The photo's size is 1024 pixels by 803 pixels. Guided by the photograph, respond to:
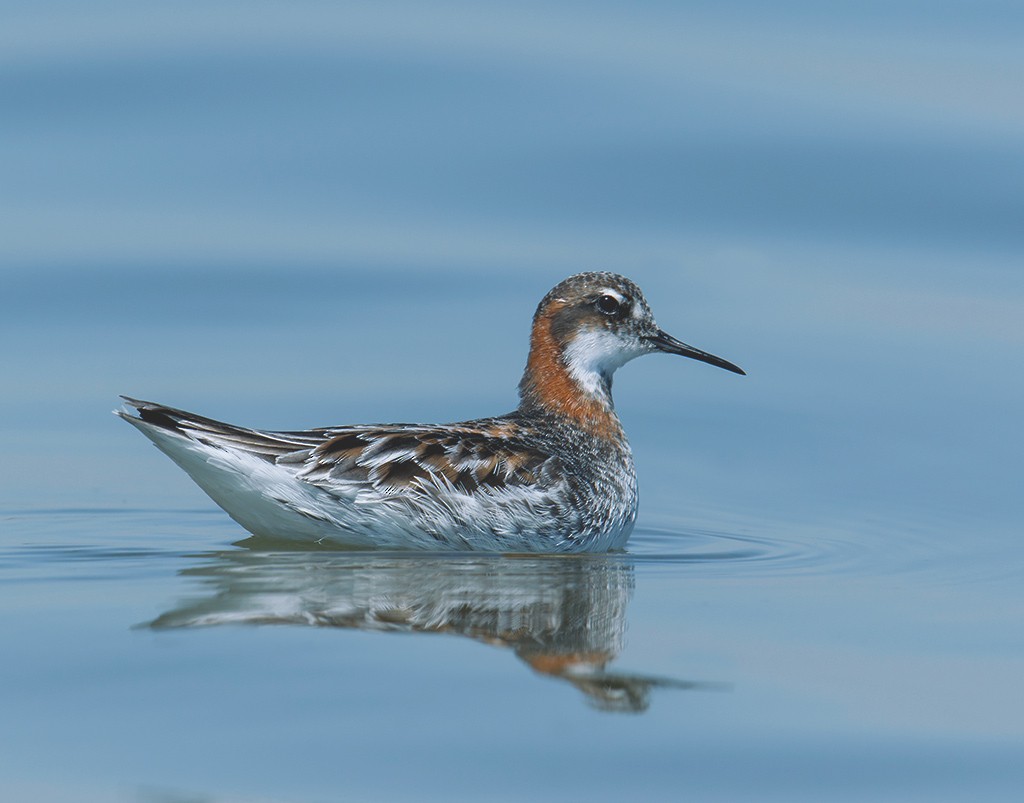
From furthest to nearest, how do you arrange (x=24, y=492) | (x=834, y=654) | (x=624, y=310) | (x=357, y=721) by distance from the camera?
(x=624, y=310) → (x=24, y=492) → (x=834, y=654) → (x=357, y=721)

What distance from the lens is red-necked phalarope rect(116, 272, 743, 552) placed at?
8.32 m

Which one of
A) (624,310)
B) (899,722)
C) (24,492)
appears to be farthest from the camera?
(624,310)

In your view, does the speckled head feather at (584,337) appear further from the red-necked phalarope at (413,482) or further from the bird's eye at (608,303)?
the red-necked phalarope at (413,482)

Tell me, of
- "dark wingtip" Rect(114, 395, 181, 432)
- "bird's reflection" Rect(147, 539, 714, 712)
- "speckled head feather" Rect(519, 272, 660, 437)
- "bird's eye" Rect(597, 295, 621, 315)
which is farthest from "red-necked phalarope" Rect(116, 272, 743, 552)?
"bird's eye" Rect(597, 295, 621, 315)

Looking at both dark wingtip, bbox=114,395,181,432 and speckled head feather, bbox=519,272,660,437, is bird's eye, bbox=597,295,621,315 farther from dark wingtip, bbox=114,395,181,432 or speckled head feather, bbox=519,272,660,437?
dark wingtip, bbox=114,395,181,432

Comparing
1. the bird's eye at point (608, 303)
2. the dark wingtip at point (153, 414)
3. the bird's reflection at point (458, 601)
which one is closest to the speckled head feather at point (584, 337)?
the bird's eye at point (608, 303)

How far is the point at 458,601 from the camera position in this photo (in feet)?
24.1

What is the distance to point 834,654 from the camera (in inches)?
271

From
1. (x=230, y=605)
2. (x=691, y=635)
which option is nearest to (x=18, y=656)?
(x=230, y=605)

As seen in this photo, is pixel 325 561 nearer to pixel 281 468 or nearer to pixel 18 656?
pixel 281 468

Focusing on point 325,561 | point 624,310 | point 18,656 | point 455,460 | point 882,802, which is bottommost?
point 882,802

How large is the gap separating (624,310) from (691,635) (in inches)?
127

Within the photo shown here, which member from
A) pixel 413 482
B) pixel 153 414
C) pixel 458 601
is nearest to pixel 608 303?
→ pixel 413 482

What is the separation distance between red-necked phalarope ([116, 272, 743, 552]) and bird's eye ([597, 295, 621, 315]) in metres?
0.80
